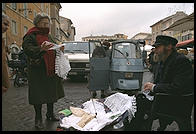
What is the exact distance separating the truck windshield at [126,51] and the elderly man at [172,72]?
441cm

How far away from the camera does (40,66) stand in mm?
3811

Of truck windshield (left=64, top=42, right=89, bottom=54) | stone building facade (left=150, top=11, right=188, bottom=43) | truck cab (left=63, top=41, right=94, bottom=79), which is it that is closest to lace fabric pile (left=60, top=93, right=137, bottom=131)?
truck cab (left=63, top=41, right=94, bottom=79)

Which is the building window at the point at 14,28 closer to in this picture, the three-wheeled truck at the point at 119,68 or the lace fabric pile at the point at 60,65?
the three-wheeled truck at the point at 119,68

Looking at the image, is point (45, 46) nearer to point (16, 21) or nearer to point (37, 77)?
point (37, 77)

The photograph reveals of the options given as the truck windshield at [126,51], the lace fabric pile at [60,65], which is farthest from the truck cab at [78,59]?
the lace fabric pile at [60,65]

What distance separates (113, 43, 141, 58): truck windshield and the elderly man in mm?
4406

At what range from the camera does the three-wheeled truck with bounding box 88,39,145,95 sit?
22.6 ft

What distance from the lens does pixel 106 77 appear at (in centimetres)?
713

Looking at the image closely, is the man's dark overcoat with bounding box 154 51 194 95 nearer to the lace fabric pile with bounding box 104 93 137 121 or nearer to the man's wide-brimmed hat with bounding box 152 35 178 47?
the man's wide-brimmed hat with bounding box 152 35 178 47

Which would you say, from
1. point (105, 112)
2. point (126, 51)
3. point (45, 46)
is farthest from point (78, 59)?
point (45, 46)

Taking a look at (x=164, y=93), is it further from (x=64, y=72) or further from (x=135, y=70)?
(x=135, y=70)

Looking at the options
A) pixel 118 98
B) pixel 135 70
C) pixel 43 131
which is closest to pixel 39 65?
pixel 43 131

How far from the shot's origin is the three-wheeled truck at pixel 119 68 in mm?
6879

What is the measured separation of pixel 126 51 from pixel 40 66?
4312mm
